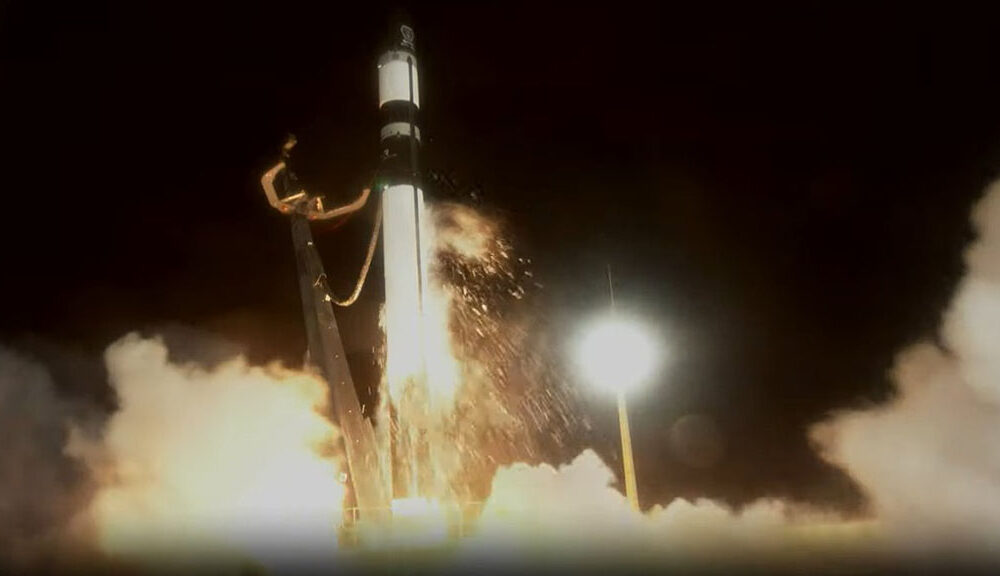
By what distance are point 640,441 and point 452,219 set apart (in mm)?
7450

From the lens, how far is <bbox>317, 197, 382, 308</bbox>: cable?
61.0ft

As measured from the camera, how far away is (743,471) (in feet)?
67.5

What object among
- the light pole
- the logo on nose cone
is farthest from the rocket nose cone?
the light pole

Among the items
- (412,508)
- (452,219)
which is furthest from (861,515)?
(452,219)

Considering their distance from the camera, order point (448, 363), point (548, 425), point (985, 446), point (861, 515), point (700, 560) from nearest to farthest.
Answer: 1. point (700, 560)
2. point (985, 446)
3. point (861, 515)
4. point (448, 363)
5. point (548, 425)

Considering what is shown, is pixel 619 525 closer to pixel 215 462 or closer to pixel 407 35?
pixel 215 462

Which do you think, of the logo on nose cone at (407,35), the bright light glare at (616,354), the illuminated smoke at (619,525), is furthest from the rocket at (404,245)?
the bright light glare at (616,354)

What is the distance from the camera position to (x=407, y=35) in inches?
789

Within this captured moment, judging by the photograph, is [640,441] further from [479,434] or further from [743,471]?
[479,434]

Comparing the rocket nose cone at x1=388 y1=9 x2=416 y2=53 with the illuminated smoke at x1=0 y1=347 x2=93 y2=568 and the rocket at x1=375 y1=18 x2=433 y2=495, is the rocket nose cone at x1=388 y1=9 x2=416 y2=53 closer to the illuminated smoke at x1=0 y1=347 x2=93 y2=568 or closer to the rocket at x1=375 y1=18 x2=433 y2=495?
the rocket at x1=375 y1=18 x2=433 y2=495

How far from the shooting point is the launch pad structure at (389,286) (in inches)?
675

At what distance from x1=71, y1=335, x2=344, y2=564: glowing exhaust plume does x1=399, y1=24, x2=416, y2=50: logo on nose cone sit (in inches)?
319

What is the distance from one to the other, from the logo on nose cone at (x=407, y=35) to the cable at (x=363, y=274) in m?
3.87

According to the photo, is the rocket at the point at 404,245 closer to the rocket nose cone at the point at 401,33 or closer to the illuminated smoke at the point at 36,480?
the rocket nose cone at the point at 401,33
